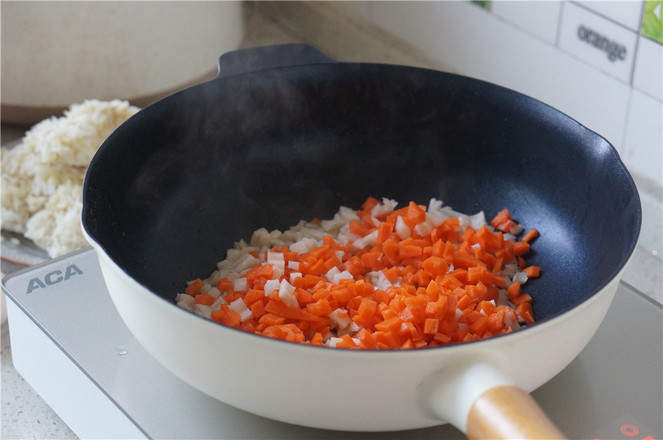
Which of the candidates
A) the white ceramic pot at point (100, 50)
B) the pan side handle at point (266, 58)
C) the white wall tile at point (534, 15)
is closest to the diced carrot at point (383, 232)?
the pan side handle at point (266, 58)

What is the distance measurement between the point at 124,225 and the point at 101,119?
40 centimetres

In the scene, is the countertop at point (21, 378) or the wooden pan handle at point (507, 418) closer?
the wooden pan handle at point (507, 418)

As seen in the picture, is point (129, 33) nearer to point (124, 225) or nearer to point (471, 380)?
point (124, 225)

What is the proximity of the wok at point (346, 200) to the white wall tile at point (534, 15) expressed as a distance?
366 mm

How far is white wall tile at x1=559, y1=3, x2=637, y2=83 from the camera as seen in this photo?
1.17 meters

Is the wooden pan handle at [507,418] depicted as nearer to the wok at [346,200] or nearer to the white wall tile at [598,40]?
the wok at [346,200]

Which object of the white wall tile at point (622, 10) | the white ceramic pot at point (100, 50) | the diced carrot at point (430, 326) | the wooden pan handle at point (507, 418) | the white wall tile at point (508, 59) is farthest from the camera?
the white ceramic pot at point (100, 50)

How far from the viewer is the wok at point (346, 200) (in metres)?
0.60

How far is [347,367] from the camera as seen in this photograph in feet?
1.93

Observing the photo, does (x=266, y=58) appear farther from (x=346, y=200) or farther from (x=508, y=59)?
(x=508, y=59)

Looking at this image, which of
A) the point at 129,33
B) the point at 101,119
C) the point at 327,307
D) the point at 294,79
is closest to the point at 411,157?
the point at 294,79

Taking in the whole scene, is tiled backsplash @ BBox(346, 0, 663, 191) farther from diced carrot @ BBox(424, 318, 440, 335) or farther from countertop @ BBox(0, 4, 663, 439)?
diced carrot @ BBox(424, 318, 440, 335)

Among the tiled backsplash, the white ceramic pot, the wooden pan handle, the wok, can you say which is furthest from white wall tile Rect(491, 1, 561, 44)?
the wooden pan handle

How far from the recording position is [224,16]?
4.95 ft
